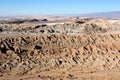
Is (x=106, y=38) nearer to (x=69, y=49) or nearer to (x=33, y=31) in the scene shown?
(x=69, y=49)

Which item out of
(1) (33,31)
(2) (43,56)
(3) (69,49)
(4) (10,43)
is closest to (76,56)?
(3) (69,49)

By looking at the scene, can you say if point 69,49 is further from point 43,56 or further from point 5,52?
point 5,52

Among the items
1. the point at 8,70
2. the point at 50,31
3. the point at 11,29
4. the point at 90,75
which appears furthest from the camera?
→ the point at 11,29

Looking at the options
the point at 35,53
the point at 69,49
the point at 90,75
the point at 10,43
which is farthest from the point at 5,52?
the point at 90,75

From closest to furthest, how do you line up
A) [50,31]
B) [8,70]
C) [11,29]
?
[8,70], [50,31], [11,29]

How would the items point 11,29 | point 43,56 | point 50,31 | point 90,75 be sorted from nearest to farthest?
point 90,75
point 43,56
point 50,31
point 11,29

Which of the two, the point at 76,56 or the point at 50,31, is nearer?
the point at 76,56

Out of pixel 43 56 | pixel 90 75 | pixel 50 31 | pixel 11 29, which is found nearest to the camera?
Answer: pixel 90 75

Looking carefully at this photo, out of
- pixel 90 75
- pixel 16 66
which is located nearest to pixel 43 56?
pixel 16 66

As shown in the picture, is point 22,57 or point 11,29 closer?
point 22,57
